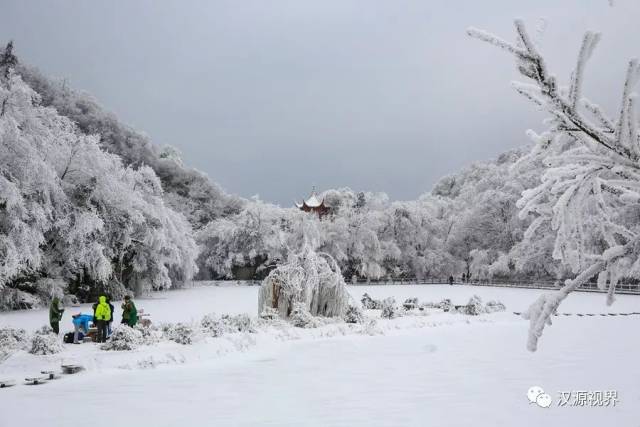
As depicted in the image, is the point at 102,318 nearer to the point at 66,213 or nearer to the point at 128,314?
the point at 128,314

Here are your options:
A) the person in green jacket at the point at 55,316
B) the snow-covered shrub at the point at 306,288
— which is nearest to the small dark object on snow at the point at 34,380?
the person in green jacket at the point at 55,316

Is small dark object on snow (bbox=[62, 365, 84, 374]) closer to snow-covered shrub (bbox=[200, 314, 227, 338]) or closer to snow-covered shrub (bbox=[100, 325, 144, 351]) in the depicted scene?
snow-covered shrub (bbox=[100, 325, 144, 351])

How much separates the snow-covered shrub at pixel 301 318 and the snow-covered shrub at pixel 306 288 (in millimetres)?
452

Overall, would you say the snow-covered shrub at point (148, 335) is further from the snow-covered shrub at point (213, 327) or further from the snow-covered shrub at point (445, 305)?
the snow-covered shrub at point (445, 305)

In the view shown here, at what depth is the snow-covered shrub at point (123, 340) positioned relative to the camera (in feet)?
40.2

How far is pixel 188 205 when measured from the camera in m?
55.2

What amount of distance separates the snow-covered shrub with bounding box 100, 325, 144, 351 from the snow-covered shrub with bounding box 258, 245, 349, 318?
Answer: 6.41m

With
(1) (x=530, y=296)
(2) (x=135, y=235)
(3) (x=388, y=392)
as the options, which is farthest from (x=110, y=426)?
(1) (x=530, y=296)

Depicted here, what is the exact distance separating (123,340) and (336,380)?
540 cm

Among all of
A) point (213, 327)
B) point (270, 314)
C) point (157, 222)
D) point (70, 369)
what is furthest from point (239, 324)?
point (157, 222)

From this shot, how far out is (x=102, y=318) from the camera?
13.3 metres

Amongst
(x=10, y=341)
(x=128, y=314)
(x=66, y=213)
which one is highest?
(x=66, y=213)

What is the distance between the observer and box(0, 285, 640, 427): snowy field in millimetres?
7496

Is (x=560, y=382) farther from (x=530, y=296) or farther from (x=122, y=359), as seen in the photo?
(x=530, y=296)
